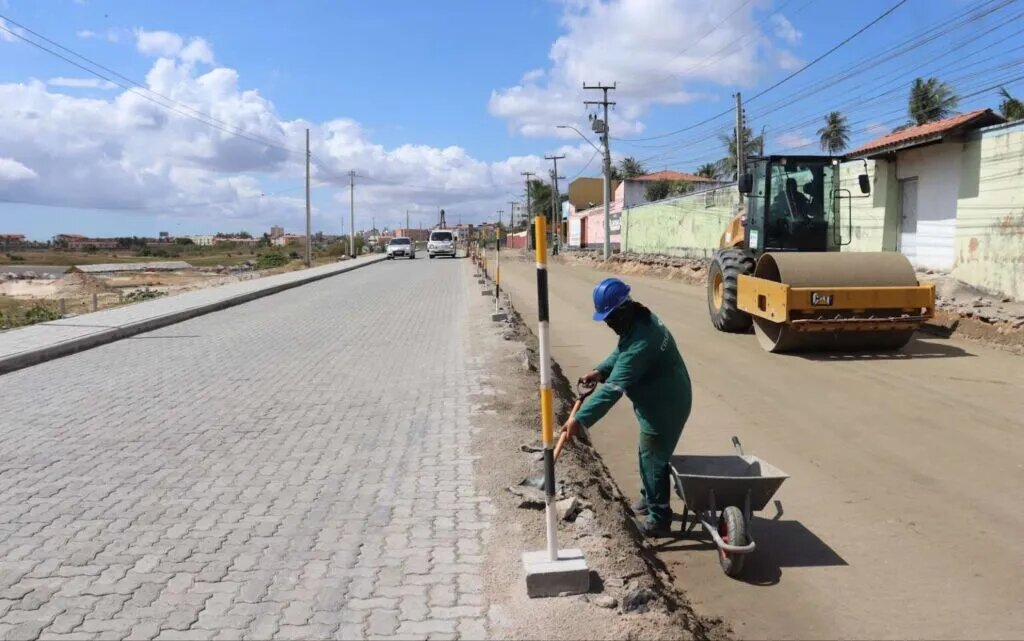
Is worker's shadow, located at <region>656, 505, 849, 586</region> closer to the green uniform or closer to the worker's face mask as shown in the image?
the green uniform

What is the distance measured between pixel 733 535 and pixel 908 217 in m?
15.5

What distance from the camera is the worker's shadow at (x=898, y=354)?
10562mm

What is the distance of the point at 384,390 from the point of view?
28.6 ft

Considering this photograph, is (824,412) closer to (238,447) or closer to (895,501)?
(895,501)

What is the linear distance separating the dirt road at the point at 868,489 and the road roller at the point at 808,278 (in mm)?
446

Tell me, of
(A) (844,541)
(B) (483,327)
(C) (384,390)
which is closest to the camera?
(A) (844,541)

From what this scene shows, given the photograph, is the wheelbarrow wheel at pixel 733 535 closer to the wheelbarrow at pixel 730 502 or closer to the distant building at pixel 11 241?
the wheelbarrow at pixel 730 502

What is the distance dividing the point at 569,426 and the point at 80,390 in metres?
7.06

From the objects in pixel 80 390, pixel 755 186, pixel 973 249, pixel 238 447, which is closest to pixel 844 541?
pixel 238 447

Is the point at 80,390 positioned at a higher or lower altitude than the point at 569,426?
lower

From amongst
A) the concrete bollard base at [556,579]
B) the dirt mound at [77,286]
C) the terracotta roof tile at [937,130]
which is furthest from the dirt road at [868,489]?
the dirt mound at [77,286]

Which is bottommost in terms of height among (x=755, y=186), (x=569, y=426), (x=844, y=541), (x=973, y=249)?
(x=844, y=541)

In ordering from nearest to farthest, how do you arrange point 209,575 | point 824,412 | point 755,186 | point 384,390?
point 209,575 < point 824,412 < point 384,390 < point 755,186

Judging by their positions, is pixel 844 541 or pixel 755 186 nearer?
pixel 844 541
